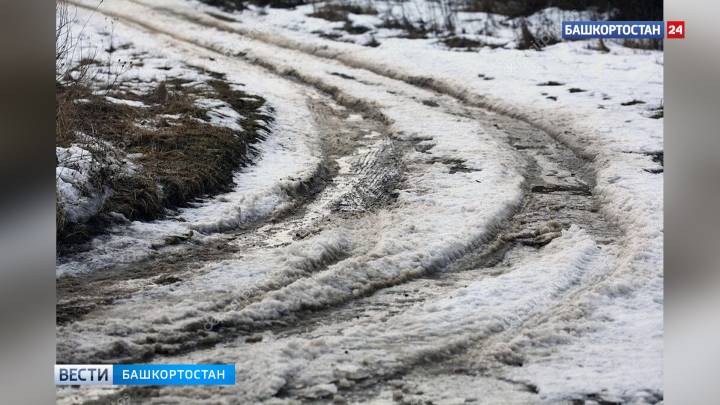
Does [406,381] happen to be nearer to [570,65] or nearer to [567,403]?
[567,403]

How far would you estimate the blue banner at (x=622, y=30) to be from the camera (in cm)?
341

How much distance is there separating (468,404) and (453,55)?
19.7 feet

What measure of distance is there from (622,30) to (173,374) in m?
2.46

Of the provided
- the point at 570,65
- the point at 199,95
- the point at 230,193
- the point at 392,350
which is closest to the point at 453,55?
the point at 570,65

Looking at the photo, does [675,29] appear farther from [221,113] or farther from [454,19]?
[454,19]

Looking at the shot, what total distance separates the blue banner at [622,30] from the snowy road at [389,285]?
0.93m

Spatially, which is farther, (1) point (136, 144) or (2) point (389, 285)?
(1) point (136, 144)

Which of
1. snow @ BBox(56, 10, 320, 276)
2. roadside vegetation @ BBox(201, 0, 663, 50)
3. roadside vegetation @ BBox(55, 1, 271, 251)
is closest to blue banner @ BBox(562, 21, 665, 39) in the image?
snow @ BBox(56, 10, 320, 276)

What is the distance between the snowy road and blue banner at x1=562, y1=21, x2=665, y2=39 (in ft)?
3.05

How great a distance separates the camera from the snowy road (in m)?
2.79

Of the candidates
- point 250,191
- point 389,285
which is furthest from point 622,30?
point 250,191

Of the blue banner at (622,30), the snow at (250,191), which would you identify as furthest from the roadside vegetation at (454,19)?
the blue banner at (622,30)

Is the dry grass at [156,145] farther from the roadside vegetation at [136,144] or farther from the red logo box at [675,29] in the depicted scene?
the red logo box at [675,29]

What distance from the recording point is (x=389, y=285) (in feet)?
11.4
